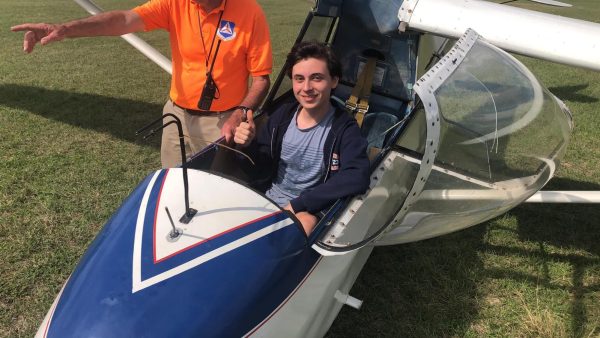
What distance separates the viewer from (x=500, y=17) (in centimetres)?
309

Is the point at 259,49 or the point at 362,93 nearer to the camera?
the point at 259,49

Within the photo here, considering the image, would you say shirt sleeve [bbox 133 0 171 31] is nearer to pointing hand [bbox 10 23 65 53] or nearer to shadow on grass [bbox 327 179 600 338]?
pointing hand [bbox 10 23 65 53]

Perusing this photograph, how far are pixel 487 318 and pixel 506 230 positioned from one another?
117 cm

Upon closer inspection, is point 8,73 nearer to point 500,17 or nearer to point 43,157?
point 43,157

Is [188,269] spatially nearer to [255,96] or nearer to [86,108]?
[255,96]

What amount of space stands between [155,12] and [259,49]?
0.73 meters

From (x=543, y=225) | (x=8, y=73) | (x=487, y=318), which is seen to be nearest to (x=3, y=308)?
(x=487, y=318)

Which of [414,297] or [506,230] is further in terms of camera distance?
[506,230]

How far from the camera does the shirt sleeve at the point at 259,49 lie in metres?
2.95

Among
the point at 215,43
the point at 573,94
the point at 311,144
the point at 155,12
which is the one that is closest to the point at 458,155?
the point at 311,144

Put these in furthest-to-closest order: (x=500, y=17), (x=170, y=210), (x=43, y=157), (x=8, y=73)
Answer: (x=8, y=73) < (x=43, y=157) < (x=500, y=17) < (x=170, y=210)

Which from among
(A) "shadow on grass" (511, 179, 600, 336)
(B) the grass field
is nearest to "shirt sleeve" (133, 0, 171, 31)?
(B) the grass field

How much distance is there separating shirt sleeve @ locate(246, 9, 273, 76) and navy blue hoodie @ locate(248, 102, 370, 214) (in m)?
0.42

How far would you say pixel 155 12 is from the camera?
3033 millimetres
